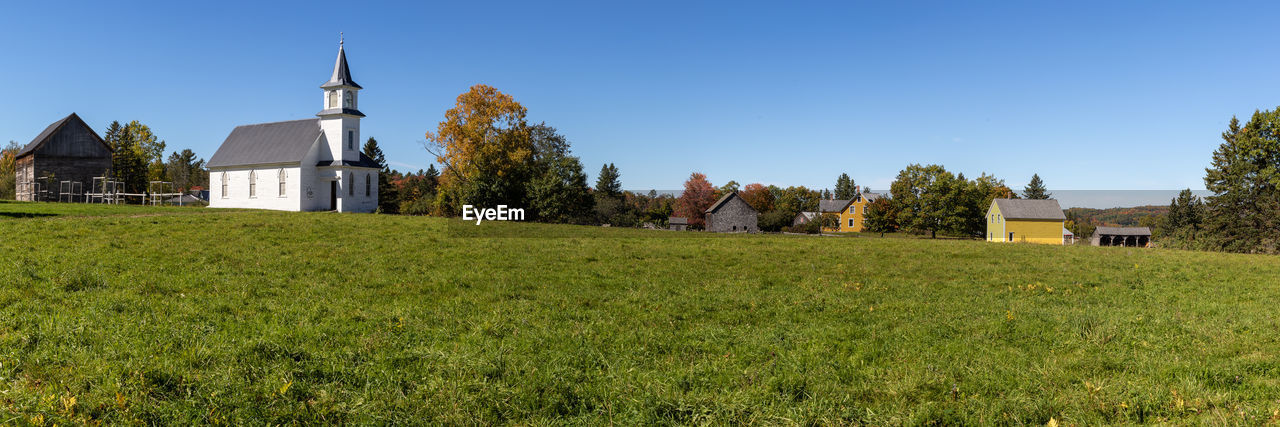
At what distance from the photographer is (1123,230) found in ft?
341

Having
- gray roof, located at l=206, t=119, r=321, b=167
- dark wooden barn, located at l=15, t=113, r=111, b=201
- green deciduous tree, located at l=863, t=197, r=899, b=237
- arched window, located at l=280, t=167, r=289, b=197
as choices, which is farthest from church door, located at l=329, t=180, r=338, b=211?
green deciduous tree, located at l=863, t=197, r=899, b=237

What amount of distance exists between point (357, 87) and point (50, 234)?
3053 cm

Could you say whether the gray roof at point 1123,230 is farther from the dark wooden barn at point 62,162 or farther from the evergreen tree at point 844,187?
the dark wooden barn at point 62,162

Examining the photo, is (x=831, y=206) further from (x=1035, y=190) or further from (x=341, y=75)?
(x=341, y=75)

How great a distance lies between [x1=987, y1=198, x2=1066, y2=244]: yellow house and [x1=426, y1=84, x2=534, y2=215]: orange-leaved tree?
55831mm

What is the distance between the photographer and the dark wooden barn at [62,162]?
5275cm

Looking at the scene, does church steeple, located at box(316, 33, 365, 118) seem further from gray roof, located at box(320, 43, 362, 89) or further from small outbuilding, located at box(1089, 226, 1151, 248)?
small outbuilding, located at box(1089, 226, 1151, 248)

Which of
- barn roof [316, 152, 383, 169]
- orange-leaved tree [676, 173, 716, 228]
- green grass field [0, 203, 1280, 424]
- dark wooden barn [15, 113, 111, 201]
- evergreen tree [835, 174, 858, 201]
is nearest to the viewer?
green grass field [0, 203, 1280, 424]

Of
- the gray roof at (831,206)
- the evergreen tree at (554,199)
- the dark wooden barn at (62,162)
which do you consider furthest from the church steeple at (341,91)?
the gray roof at (831,206)

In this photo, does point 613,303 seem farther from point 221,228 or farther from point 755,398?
point 221,228

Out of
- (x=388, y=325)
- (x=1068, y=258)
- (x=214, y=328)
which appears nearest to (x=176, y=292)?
(x=214, y=328)

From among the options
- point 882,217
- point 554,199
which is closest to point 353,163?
point 554,199

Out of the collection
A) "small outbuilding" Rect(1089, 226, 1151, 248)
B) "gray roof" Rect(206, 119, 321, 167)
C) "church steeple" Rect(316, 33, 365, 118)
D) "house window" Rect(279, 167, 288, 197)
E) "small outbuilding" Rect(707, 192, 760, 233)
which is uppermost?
"church steeple" Rect(316, 33, 365, 118)

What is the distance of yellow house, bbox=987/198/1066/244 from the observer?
71.1m
